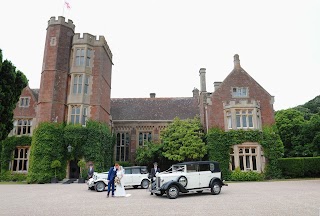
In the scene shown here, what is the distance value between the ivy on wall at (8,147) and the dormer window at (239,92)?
24291mm

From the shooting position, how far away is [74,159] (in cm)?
2419

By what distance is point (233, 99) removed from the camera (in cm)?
2652

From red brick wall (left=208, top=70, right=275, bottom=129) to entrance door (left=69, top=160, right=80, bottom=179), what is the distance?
47.8 feet

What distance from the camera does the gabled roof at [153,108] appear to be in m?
32.9

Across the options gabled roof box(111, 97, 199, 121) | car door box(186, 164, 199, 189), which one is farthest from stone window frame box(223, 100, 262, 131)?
car door box(186, 164, 199, 189)

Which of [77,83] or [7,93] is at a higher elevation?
[77,83]

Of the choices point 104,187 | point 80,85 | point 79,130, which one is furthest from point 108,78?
point 104,187

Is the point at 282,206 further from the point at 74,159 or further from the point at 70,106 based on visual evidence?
the point at 70,106

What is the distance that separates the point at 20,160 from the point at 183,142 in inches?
757

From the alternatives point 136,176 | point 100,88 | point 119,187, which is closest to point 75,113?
point 100,88

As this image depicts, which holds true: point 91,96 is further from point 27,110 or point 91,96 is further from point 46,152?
point 27,110

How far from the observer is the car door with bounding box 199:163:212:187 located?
1301 cm

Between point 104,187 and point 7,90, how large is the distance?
8366 millimetres

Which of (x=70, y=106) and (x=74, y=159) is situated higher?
(x=70, y=106)
